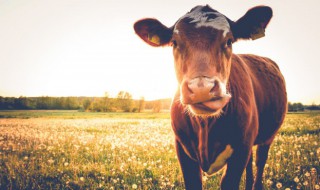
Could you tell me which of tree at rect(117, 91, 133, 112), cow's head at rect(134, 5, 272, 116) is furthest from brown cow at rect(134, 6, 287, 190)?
tree at rect(117, 91, 133, 112)

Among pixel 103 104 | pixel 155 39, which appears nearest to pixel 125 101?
pixel 103 104

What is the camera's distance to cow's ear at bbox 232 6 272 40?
3.15m

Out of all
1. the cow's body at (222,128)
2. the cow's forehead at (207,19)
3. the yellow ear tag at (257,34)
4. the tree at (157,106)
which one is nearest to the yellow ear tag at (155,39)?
the cow's forehead at (207,19)

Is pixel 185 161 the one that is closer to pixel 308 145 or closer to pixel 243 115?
pixel 243 115

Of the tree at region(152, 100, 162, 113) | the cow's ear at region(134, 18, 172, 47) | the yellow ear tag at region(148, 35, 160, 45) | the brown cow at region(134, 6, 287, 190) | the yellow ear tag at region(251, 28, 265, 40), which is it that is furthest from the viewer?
the tree at region(152, 100, 162, 113)

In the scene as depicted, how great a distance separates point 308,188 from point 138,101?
97340mm

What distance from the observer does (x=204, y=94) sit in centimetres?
209

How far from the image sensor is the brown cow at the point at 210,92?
2268mm

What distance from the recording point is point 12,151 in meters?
7.43

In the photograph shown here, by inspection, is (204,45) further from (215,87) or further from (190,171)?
(190,171)

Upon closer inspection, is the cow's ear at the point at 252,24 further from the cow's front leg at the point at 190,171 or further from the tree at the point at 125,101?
the tree at the point at 125,101

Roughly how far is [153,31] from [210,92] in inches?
71.3

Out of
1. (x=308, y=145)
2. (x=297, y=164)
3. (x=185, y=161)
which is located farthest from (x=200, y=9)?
(x=308, y=145)

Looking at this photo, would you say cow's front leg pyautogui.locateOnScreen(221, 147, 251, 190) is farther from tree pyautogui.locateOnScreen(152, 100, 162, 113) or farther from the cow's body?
tree pyautogui.locateOnScreen(152, 100, 162, 113)
